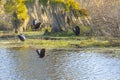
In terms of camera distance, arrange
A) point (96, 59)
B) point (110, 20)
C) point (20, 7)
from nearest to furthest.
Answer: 1. point (96, 59)
2. point (110, 20)
3. point (20, 7)

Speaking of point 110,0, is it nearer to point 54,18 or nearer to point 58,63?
point 54,18

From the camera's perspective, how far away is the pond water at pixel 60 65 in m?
17.5

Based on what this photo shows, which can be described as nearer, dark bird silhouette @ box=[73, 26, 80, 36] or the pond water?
the pond water

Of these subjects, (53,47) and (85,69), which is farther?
(53,47)

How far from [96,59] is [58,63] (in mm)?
2328

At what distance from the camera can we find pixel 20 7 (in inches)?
1570

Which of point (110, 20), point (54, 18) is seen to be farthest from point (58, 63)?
point (54, 18)

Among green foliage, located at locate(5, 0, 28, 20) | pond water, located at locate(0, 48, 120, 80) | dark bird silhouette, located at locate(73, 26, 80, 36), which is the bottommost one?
dark bird silhouette, located at locate(73, 26, 80, 36)

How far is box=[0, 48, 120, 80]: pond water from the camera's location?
1752 cm

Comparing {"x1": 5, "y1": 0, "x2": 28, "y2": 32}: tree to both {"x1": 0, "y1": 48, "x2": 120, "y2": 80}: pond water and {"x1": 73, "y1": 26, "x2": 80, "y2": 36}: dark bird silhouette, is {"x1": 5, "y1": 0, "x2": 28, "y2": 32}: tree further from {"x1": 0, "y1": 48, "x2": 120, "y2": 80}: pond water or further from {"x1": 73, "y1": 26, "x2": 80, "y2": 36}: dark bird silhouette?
{"x1": 0, "y1": 48, "x2": 120, "y2": 80}: pond water

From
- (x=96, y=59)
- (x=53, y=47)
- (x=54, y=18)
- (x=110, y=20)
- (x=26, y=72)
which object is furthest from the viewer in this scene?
(x=54, y=18)

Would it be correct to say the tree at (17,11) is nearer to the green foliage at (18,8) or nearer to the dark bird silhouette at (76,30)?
the green foliage at (18,8)

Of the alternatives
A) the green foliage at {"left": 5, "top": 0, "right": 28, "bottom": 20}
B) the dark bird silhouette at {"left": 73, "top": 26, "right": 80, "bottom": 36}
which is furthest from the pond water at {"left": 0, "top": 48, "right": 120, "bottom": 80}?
the green foliage at {"left": 5, "top": 0, "right": 28, "bottom": 20}

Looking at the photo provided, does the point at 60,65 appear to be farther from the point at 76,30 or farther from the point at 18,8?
the point at 18,8
